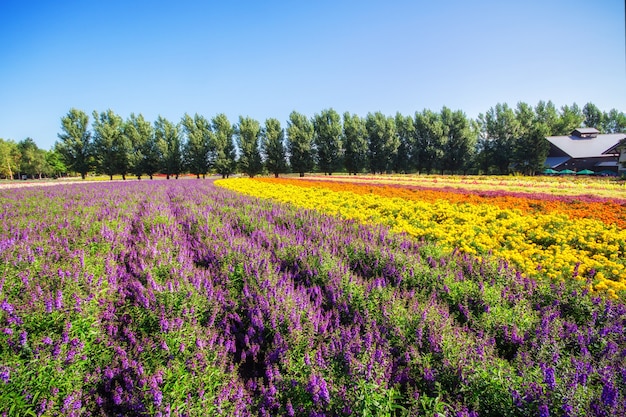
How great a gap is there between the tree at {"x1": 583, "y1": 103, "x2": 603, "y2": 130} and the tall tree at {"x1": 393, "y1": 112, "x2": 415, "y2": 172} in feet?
208

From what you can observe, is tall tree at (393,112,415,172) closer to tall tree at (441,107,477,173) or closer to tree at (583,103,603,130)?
tall tree at (441,107,477,173)

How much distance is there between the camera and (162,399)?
200 cm

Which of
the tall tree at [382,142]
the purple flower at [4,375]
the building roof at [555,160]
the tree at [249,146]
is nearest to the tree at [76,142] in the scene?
the tree at [249,146]

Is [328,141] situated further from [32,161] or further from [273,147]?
[32,161]

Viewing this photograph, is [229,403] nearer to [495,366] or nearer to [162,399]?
[162,399]

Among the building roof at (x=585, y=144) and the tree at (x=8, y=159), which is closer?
the building roof at (x=585, y=144)

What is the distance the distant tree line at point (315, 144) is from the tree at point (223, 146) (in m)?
0.18

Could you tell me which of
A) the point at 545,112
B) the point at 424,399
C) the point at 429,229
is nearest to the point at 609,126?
the point at 545,112

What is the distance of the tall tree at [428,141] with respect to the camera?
56.0 m

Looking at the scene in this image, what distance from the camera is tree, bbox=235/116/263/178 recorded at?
169 ft

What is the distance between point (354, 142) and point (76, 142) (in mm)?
50162

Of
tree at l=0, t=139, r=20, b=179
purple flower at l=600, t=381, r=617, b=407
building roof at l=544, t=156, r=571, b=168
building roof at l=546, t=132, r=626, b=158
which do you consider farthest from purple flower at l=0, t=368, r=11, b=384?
tree at l=0, t=139, r=20, b=179

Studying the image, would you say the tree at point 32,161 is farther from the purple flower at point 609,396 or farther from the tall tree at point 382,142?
A: the purple flower at point 609,396

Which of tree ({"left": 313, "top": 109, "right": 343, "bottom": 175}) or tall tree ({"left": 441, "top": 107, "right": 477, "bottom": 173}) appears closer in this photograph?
tall tree ({"left": 441, "top": 107, "right": 477, "bottom": 173})
